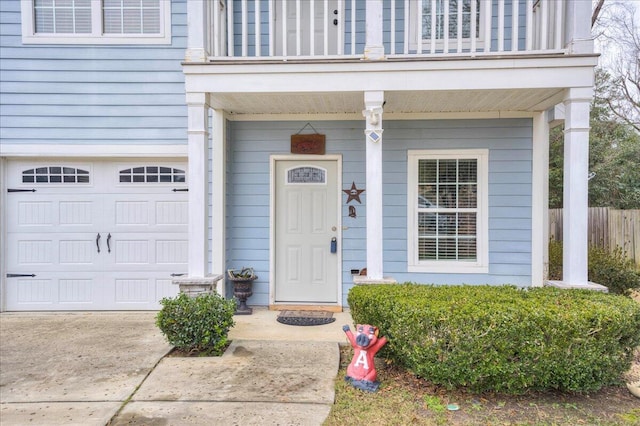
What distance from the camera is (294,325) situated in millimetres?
4645

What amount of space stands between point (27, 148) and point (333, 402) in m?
4.83

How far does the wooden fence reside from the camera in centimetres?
786

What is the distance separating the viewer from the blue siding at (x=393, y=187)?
503cm

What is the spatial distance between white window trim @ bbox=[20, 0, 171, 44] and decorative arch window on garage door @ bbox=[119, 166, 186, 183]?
5.13 feet

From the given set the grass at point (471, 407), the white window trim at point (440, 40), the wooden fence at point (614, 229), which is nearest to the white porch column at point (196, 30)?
the white window trim at point (440, 40)

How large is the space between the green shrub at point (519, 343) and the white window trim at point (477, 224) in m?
2.03

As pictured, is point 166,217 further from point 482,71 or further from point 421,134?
point 482,71

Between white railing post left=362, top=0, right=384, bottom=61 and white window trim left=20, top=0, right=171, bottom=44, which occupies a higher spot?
white window trim left=20, top=0, right=171, bottom=44

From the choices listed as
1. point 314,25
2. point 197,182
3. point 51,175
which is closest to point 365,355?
point 197,182

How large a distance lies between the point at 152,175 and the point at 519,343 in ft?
14.8

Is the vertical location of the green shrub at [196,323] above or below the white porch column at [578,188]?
below

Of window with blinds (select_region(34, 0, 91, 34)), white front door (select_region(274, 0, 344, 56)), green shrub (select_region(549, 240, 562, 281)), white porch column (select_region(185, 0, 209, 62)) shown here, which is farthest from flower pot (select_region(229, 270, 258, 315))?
green shrub (select_region(549, 240, 562, 281))

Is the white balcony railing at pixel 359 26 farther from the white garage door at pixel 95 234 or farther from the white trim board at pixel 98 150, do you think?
the white garage door at pixel 95 234

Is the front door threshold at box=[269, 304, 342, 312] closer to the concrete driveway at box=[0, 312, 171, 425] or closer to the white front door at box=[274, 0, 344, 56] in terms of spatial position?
the concrete driveway at box=[0, 312, 171, 425]
